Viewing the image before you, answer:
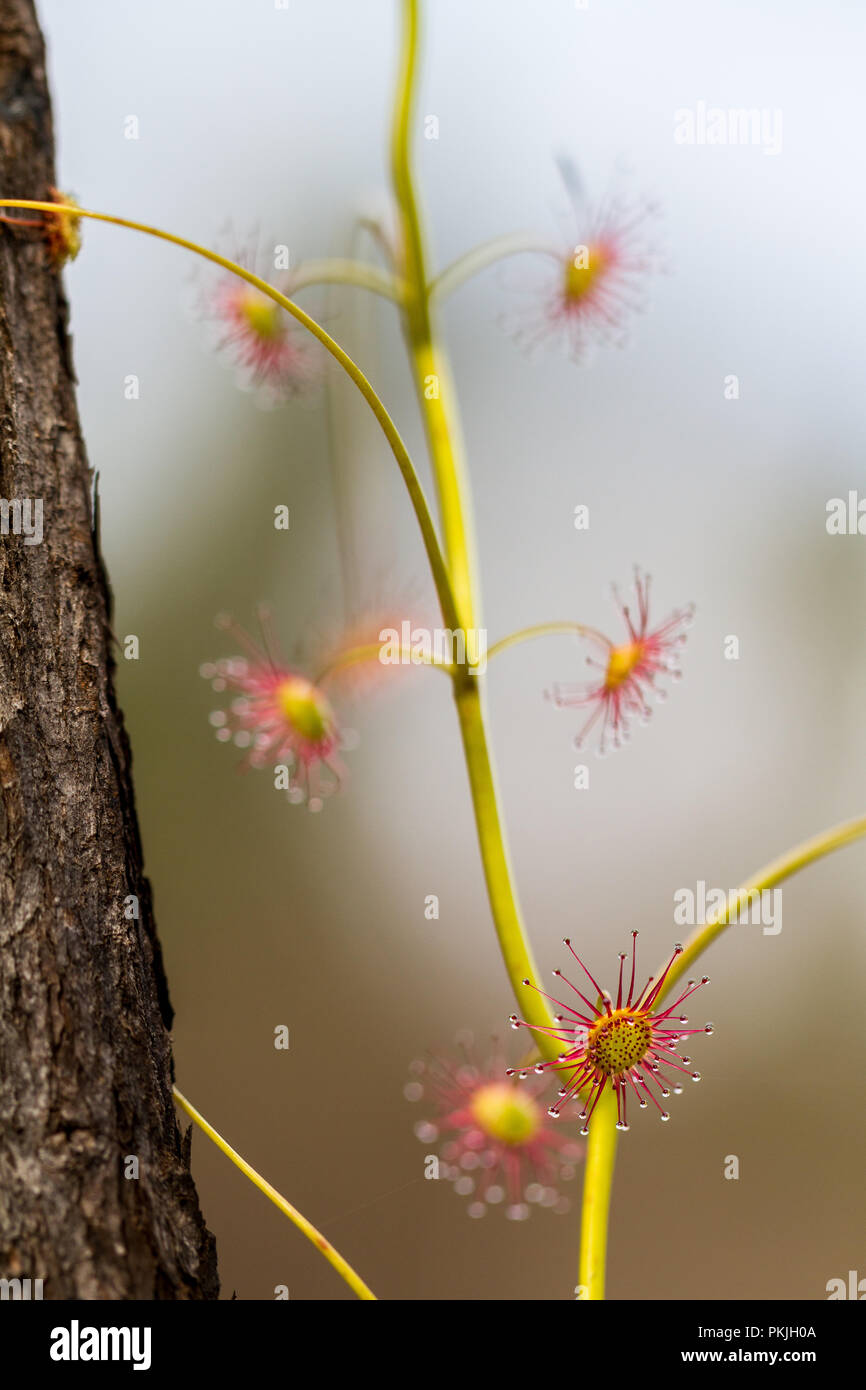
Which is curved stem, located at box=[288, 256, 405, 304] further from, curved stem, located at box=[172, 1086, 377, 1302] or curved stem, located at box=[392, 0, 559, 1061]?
curved stem, located at box=[172, 1086, 377, 1302]

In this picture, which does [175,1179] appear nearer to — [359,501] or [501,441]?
[359,501]

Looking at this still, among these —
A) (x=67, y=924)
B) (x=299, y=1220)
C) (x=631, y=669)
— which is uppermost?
(x=631, y=669)

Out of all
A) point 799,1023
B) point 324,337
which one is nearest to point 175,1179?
point 324,337

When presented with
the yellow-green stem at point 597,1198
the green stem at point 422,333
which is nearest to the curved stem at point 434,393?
the green stem at point 422,333

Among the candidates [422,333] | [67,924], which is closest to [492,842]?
[67,924]

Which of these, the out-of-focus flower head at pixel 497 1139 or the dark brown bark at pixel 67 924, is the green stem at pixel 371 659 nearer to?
the dark brown bark at pixel 67 924

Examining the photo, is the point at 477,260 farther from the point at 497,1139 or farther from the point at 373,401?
the point at 497,1139
